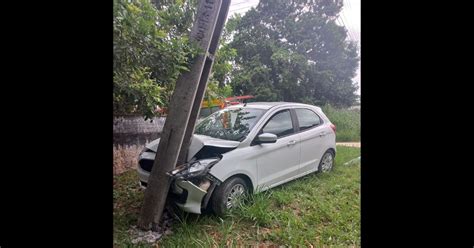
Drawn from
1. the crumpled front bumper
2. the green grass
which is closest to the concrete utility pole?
the crumpled front bumper

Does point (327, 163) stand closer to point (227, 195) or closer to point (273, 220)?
point (273, 220)

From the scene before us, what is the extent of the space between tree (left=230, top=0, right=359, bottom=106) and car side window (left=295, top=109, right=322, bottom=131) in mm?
52

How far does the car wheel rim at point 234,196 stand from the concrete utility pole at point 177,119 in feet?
0.86

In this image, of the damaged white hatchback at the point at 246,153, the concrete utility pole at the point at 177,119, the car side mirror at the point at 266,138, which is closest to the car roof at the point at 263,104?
the damaged white hatchback at the point at 246,153

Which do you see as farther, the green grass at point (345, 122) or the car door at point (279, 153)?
the car door at point (279, 153)

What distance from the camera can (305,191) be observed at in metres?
1.15

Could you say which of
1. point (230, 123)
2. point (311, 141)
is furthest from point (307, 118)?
point (230, 123)

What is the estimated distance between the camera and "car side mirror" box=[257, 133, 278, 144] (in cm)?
114

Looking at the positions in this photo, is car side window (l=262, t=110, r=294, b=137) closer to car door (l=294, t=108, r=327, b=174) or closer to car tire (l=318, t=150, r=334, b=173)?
car door (l=294, t=108, r=327, b=174)

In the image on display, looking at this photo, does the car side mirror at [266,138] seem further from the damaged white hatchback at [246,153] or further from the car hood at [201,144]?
the car hood at [201,144]

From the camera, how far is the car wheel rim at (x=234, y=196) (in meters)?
1.09
